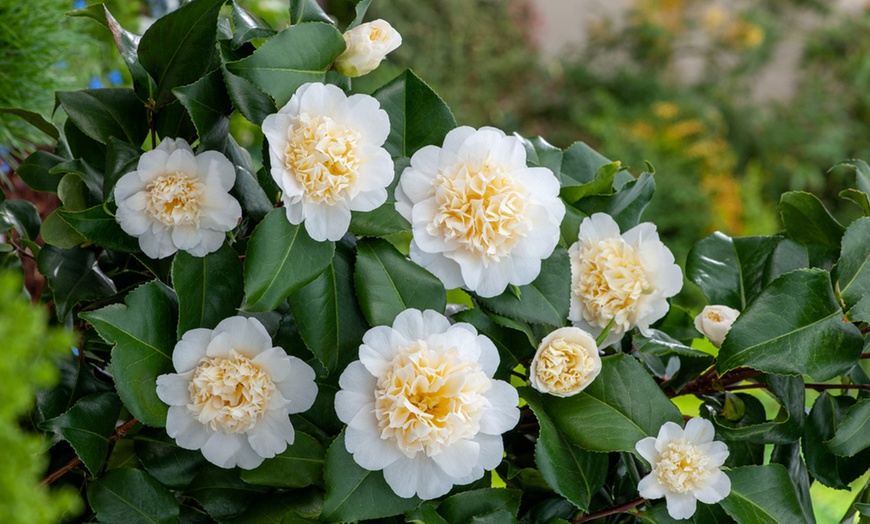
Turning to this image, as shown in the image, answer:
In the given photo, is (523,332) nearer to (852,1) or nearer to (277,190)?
(277,190)

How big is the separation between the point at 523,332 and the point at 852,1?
404 cm

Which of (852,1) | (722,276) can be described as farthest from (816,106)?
Answer: (722,276)

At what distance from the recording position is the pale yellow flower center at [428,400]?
399mm

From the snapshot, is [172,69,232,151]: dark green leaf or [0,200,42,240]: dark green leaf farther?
[0,200,42,240]: dark green leaf

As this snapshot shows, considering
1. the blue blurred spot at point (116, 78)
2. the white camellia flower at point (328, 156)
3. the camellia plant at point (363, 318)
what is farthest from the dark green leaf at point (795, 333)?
the blue blurred spot at point (116, 78)

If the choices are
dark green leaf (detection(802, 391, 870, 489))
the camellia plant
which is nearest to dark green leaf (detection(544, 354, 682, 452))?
the camellia plant

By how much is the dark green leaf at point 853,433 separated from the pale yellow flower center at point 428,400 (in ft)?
0.72

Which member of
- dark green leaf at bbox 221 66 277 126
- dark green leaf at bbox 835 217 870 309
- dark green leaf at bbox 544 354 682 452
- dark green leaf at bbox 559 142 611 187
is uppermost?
dark green leaf at bbox 221 66 277 126

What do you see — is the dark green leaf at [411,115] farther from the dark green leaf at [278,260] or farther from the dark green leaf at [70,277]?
the dark green leaf at [70,277]

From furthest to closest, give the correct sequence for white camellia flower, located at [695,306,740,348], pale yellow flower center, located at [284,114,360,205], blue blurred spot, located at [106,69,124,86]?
1. blue blurred spot, located at [106,69,124,86]
2. white camellia flower, located at [695,306,740,348]
3. pale yellow flower center, located at [284,114,360,205]

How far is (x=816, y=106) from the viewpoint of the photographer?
3.20 m

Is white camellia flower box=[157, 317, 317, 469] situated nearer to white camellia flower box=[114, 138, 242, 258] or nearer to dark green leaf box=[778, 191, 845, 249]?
white camellia flower box=[114, 138, 242, 258]

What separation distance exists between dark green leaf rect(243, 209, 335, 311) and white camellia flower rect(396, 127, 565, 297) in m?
0.05

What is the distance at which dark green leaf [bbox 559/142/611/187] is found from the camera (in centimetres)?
56
